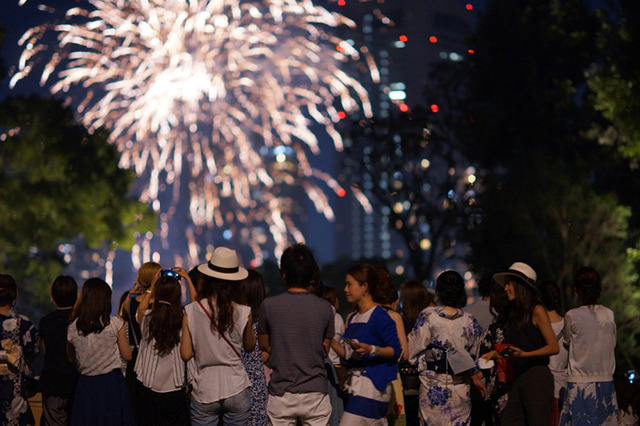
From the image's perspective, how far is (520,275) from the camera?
280 inches

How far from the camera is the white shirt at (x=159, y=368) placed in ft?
23.4

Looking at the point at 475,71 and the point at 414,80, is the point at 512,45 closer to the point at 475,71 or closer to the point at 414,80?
the point at 475,71

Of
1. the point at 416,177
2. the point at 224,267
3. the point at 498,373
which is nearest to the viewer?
the point at 224,267

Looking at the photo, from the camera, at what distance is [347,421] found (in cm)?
646

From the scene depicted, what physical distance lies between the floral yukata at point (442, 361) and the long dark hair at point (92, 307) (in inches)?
101

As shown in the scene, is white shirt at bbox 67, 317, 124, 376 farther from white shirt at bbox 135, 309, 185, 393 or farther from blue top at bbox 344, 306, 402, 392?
blue top at bbox 344, 306, 402, 392

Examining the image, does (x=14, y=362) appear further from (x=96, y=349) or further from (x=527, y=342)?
(x=527, y=342)

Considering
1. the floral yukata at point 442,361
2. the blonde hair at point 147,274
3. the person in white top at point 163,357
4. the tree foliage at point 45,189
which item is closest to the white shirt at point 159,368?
the person in white top at point 163,357

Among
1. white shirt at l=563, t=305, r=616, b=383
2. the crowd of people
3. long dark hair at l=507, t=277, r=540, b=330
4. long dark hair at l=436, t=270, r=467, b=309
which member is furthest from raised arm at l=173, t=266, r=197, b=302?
white shirt at l=563, t=305, r=616, b=383

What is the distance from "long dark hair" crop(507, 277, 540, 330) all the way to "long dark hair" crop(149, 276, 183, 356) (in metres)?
2.72

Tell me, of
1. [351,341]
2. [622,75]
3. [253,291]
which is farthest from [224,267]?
[622,75]

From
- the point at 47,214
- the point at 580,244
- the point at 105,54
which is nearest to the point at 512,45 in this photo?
the point at 580,244

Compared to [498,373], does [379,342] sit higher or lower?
higher

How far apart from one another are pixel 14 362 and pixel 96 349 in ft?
2.21
